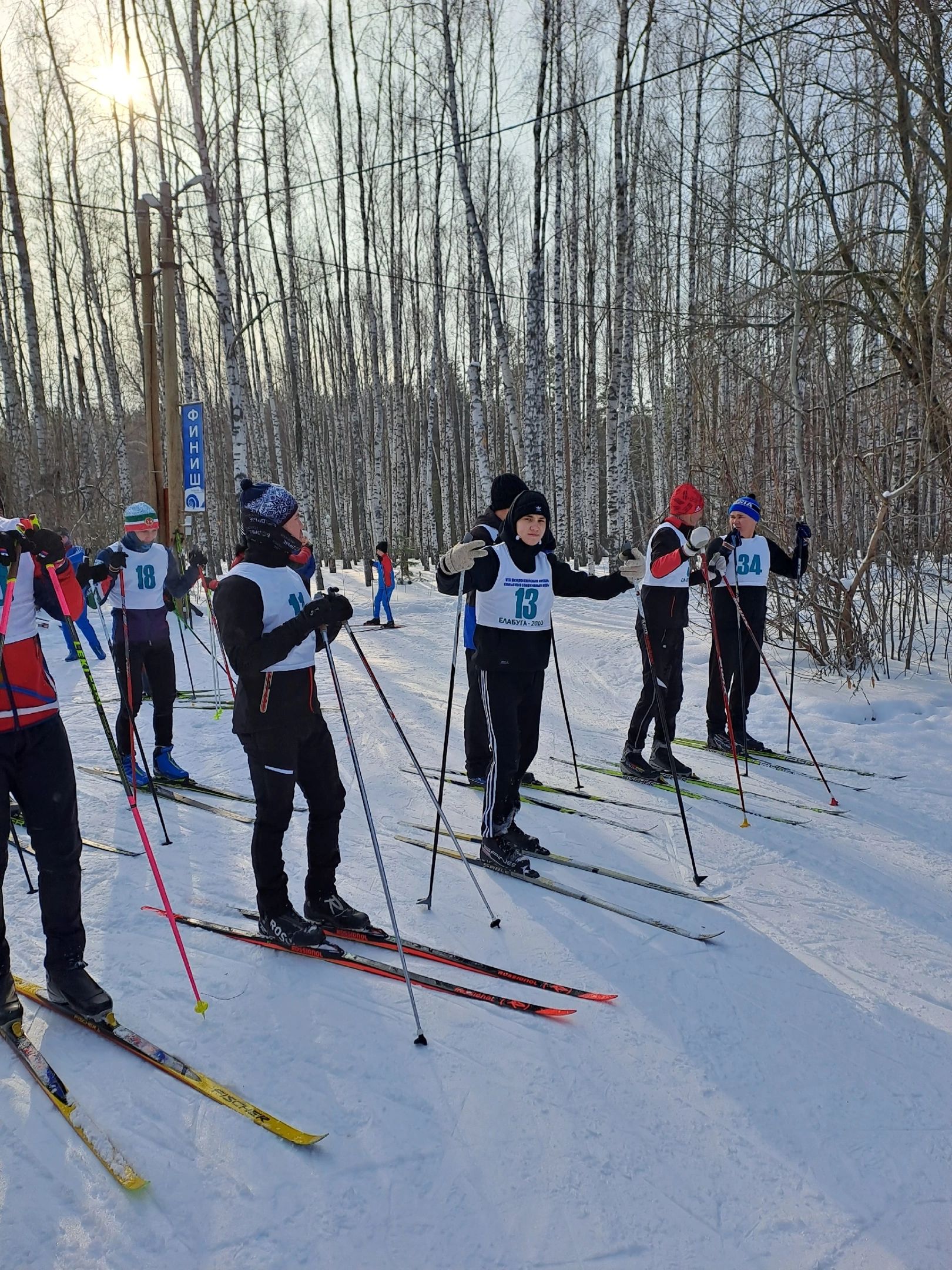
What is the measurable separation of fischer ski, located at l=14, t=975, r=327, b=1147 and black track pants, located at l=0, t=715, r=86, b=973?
18cm

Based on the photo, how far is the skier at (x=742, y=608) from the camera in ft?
20.6

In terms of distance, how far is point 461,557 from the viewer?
397 cm

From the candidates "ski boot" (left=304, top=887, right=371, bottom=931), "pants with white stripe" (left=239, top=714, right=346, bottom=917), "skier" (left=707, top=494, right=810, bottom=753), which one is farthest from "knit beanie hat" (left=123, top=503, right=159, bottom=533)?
"skier" (left=707, top=494, right=810, bottom=753)

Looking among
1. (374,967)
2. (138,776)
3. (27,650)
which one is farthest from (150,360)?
(374,967)

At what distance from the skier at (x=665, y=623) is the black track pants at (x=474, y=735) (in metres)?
1.05

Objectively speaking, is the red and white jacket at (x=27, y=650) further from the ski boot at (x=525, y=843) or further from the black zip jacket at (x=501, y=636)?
the ski boot at (x=525, y=843)

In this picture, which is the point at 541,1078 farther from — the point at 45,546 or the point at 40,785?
the point at 45,546

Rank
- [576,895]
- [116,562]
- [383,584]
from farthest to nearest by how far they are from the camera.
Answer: [383,584] → [116,562] → [576,895]

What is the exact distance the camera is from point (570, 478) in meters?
26.1

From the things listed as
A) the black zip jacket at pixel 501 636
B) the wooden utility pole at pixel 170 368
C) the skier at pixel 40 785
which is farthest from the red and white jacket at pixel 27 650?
the wooden utility pole at pixel 170 368

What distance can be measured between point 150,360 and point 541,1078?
1254 cm

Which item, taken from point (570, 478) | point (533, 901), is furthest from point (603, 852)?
point (570, 478)

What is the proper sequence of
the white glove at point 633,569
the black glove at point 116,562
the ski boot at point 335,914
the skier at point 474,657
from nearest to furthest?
the ski boot at point 335,914 → the white glove at point 633,569 → the black glove at point 116,562 → the skier at point 474,657

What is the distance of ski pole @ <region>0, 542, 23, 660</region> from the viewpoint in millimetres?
2857
